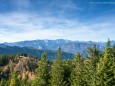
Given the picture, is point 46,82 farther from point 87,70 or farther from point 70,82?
point 87,70

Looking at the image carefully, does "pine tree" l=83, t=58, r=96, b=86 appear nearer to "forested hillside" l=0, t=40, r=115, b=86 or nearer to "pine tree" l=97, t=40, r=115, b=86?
"forested hillside" l=0, t=40, r=115, b=86

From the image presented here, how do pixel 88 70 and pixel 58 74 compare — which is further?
pixel 58 74

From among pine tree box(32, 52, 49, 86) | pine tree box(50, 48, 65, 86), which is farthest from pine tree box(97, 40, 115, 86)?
pine tree box(32, 52, 49, 86)

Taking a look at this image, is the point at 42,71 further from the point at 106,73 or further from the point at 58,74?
the point at 106,73

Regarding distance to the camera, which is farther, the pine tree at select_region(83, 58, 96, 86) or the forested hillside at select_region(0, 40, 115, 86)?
the pine tree at select_region(83, 58, 96, 86)

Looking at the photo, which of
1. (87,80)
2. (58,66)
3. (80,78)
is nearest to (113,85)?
(87,80)

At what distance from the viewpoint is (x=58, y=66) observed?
2581 inches

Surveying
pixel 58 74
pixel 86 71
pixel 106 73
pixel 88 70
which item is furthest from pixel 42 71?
pixel 106 73

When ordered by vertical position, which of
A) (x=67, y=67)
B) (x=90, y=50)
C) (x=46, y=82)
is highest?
(x=90, y=50)

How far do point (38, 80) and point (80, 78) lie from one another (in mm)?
14450

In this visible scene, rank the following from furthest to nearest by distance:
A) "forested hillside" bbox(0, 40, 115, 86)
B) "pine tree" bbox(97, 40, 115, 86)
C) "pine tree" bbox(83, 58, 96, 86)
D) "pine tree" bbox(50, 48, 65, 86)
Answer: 1. "pine tree" bbox(50, 48, 65, 86)
2. "pine tree" bbox(83, 58, 96, 86)
3. "forested hillside" bbox(0, 40, 115, 86)
4. "pine tree" bbox(97, 40, 115, 86)

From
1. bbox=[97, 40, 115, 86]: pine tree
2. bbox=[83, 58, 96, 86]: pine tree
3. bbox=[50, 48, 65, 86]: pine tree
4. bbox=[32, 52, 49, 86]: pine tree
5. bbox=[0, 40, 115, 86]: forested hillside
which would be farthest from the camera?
bbox=[32, 52, 49, 86]: pine tree

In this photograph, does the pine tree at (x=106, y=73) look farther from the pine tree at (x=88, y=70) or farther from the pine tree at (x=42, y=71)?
the pine tree at (x=42, y=71)

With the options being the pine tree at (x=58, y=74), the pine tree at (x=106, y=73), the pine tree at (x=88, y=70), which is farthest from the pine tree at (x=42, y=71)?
the pine tree at (x=106, y=73)
